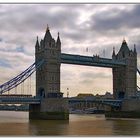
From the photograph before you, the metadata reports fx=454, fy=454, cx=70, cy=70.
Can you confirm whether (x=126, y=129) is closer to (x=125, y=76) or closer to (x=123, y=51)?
(x=125, y=76)

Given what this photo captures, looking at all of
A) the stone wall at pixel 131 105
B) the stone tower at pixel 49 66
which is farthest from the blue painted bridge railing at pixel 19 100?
the stone wall at pixel 131 105

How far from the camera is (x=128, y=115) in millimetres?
49906

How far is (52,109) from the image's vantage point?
40625 mm

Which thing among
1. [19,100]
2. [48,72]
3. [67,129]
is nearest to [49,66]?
[48,72]

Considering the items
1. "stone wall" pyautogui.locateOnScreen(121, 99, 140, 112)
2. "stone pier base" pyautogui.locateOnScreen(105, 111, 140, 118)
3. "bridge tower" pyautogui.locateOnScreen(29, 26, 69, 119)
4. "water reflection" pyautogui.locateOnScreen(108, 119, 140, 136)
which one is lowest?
"water reflection" pyautogui.locateOnScreen(108, 119, 140, 136)

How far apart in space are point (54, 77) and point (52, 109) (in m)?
4.49

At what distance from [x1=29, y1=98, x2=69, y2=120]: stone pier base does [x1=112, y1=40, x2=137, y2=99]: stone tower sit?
13954 mm

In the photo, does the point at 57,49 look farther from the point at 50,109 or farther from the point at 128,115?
the point at 128,115

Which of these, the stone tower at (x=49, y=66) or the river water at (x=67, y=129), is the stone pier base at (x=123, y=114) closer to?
the stone tower at (x=49, y=66)

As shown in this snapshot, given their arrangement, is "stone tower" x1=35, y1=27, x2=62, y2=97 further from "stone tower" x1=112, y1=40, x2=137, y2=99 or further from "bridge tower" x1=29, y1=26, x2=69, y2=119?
"stone tower" x1=112, y1=40, x2=137, y2=99

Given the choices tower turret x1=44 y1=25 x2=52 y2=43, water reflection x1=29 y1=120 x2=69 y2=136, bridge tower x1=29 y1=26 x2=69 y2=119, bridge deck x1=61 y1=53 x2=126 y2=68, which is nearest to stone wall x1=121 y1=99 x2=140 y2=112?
bridge deck x1=61 y1=53 x2=126 y2=68

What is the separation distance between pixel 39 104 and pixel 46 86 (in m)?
2.78

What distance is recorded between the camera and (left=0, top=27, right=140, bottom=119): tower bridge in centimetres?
4059
